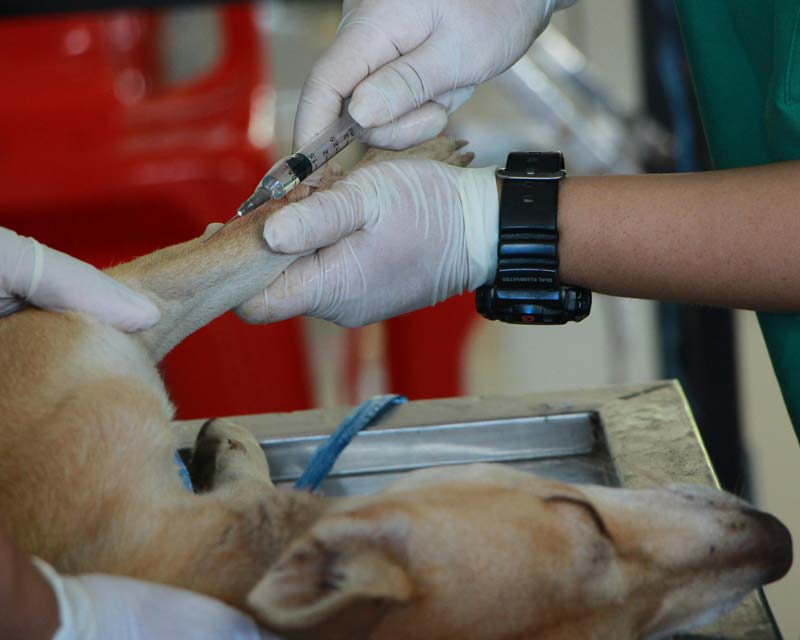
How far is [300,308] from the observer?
1.26 m

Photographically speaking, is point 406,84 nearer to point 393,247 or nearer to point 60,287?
point 393,247

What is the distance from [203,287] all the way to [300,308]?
4.7 inches

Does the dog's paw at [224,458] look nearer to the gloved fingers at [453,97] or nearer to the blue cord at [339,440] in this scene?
the blue cord at [339,440]

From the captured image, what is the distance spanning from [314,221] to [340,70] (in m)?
0.24

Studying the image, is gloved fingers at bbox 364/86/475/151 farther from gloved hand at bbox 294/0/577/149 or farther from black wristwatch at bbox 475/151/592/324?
black wristwatch at bbox 475/151/592/324

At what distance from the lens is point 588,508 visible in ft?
3.05

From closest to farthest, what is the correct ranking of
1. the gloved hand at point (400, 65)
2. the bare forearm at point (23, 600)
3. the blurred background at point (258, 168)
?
1. the bare forearm at point (23, 600)
2. the gloved hand at point (400, 65)
3. the blurred background at point (258, 168)

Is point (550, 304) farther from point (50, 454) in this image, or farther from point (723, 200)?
point (50, 454)

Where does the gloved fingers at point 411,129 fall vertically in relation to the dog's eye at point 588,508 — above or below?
above

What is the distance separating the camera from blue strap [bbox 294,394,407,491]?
1.24m

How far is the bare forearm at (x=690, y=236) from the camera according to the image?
1128mm

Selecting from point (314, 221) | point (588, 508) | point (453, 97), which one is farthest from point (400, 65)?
point (588, 508)

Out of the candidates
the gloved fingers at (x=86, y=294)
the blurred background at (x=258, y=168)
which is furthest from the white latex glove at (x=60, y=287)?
the blurred background at (x=258, y=168)

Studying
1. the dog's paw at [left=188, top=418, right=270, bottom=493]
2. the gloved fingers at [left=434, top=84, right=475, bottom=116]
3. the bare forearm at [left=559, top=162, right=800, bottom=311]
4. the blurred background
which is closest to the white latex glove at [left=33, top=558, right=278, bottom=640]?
the dog's paw at [left=188, top=418, right=270, bottom=493]
